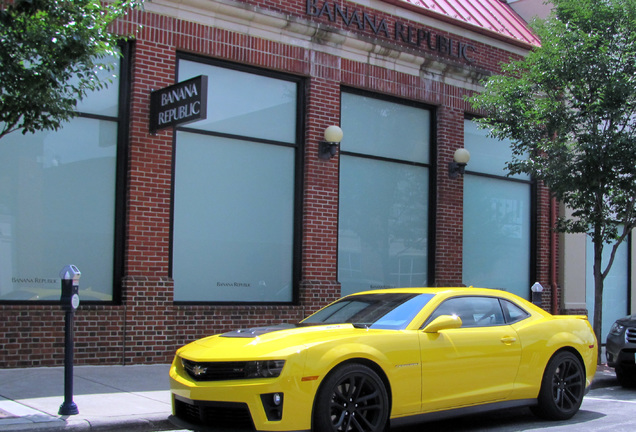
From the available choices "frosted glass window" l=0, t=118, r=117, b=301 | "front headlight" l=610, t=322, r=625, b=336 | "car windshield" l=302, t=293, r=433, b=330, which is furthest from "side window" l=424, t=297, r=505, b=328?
"frosted glass window" l=0, t=118, r=117, b=301

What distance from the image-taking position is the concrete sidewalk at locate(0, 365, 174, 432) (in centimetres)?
659

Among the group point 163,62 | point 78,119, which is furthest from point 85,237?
point 163,62

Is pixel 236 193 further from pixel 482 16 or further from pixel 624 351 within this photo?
pixel 482 16

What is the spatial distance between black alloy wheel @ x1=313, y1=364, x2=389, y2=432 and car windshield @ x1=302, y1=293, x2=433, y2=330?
2.40ft

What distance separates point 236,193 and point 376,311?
509 centimetres

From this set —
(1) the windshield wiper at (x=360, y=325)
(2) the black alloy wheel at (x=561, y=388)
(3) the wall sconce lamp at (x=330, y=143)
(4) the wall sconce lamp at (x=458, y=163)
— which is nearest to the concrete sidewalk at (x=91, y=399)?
(1) the windshield wiper at (x=360, y=325)

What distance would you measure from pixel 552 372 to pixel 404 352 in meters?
2.01

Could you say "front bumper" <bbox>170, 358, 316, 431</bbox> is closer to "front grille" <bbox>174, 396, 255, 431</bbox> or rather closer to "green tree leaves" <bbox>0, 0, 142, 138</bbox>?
"front grille" <bbox>174, 396, 255, 431</bbox>

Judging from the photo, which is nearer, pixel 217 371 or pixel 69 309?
pixel 217 371

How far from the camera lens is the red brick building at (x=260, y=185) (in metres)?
10.0

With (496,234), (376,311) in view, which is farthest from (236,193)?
(496,234)

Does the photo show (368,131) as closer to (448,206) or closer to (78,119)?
(448,206)

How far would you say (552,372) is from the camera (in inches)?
294

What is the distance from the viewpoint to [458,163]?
46.6 ft
